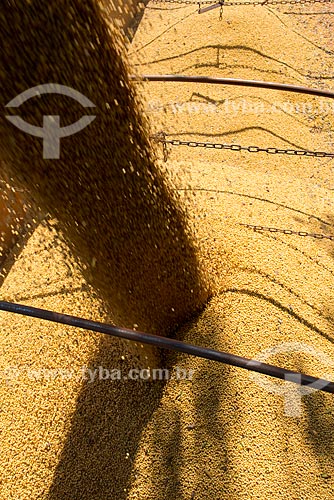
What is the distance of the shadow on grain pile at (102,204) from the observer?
1187 mm

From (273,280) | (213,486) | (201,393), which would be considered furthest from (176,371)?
(273,280)

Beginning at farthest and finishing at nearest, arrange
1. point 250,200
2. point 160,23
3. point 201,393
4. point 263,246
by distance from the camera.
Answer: point 160,23 → point 250,200 → point 263,246 → point 201,393

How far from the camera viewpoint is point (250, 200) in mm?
2986

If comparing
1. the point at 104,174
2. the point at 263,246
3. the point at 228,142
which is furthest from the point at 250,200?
the point at 104,174

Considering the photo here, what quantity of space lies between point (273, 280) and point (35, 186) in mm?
1542

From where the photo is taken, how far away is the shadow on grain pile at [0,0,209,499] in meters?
1.19

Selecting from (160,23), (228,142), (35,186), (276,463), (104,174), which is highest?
(160,23)

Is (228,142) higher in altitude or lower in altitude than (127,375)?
higher

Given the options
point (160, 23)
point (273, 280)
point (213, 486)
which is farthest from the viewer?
point (160, 23)

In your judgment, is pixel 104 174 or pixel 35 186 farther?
pixel 104 174

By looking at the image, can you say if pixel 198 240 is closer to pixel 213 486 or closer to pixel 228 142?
pixel 213 486

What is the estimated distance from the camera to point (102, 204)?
1596mm

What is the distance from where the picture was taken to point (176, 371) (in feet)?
Answer: 6.88

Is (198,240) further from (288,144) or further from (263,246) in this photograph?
(288,144)
